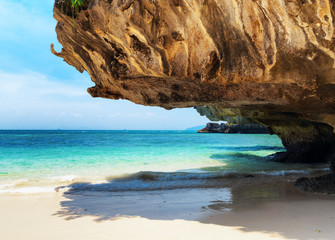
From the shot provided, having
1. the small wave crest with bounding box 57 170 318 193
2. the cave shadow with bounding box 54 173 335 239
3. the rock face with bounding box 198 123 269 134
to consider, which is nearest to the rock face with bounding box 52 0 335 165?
the cave shadow with bounding box 54 173 335 239

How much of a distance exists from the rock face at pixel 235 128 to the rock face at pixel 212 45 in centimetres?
4785

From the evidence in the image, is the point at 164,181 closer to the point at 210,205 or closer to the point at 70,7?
the point at 210,205

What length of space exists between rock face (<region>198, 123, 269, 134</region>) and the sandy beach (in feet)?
158

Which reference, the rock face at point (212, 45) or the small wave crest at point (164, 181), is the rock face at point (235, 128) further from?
the rock face at point (212, 45)

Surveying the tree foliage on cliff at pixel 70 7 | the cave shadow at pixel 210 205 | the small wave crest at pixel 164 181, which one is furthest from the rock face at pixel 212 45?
the small wave crest at pixel 164 181

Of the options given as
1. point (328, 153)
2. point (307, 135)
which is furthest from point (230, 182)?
point (328, 153)

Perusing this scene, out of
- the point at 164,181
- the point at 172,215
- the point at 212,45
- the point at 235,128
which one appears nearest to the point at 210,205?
the point at 172,215

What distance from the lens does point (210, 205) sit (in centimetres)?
512

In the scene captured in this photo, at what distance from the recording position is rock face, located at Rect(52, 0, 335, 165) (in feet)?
12.9

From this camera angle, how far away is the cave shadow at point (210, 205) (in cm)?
410

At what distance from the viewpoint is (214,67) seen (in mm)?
4738

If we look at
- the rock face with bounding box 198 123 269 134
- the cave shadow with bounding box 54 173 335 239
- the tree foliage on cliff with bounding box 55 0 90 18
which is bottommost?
the cave shadow with bounding box 54 173 335 239

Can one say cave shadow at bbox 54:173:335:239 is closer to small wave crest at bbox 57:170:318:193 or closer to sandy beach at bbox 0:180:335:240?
sandy beach at bbox 0:180:335:240

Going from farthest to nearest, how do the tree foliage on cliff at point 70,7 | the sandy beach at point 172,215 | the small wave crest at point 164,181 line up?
the small wave crest at point 164,181 < the tree foliage on cliff at point 70,7 < the sandy beach at point 172,215
